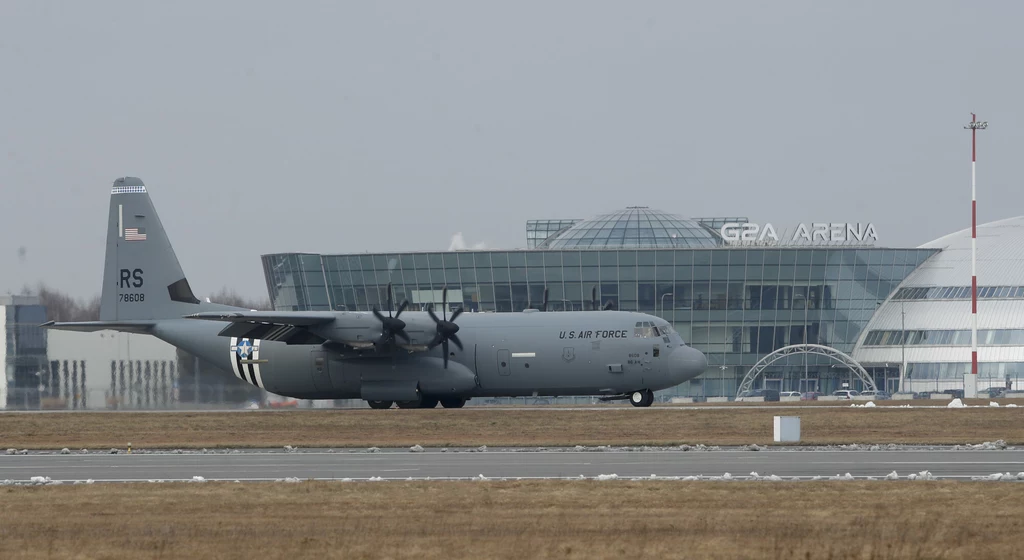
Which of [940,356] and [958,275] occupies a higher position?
[958,275]

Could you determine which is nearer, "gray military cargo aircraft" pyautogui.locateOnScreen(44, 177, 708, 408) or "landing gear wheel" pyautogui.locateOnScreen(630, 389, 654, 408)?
"gray military cargo aircraft" pyautogui.locateOnScreen(44, 177, 708, 408)

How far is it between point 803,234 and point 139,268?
51850 millimetres

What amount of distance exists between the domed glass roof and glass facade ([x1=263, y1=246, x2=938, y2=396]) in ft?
6.92

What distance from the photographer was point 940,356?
97.8 meters

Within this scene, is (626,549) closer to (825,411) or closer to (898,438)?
(898,438)

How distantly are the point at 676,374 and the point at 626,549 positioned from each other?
3373cm

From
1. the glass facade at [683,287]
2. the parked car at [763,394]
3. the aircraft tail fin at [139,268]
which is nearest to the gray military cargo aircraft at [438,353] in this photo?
the aircraft tail fin at [139,268]

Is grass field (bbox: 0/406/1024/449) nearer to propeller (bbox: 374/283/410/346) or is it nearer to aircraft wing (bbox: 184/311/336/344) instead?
aircraft wing (bbox: 184/311/336/344)

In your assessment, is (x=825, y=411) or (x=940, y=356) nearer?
(x=825, y=411)

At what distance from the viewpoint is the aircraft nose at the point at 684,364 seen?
48.7 m

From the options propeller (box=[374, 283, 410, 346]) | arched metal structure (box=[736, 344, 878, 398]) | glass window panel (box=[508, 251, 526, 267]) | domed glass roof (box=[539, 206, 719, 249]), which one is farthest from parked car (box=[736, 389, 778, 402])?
propeller (box=[374, 283, 410, 346])

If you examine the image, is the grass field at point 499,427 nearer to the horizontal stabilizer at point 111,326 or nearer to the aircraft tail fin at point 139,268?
the horizontal stabilizer at point 111,326

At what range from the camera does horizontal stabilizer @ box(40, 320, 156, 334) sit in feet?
162

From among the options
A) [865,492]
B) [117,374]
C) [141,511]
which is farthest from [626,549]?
[117,374]
